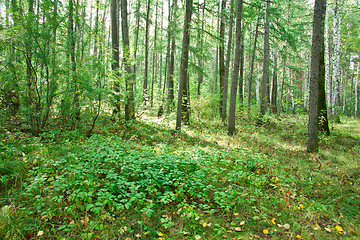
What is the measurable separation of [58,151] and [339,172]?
7360 mm

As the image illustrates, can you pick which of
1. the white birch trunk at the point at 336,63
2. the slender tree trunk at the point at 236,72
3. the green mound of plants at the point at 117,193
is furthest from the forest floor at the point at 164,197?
the white birch trunk at the point at 336,63

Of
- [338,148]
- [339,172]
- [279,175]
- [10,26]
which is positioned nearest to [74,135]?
[10,26]

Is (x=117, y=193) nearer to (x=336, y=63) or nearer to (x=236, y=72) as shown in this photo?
(x=236, y=72)

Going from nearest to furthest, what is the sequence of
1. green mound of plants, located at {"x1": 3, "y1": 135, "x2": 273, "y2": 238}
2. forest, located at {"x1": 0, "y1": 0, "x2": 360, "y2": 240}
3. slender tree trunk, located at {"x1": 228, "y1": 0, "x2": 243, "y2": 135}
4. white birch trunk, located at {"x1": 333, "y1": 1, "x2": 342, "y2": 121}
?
green mound of plants, located at {"x1": 3, "y1": 135, "x2": 273, "y2": 238} → forest, located at {"x1": 0, "y1": 0, "x2": 360, "y2": 240} → slender tree trunk, located at {"x1": 228, "y1": 0, "x2": 243, "y2": 135} → white birch trunk, located at {"x1": 333, "y1": 1, "x2": 342, "y2": 121}

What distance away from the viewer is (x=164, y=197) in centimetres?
312

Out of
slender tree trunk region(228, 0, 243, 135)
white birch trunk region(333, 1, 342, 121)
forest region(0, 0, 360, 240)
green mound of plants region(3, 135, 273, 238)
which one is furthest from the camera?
white birch trunk region(333, 1, 342, 121)

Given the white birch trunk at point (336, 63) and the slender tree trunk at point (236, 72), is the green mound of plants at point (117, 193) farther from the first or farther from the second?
the white birch trunk at point (336, 63)

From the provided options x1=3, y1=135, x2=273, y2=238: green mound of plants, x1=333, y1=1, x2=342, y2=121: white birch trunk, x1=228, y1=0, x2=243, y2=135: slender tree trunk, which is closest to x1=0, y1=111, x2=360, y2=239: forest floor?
x1=3, y1=135, x2=273, y2=238: green mound of plants

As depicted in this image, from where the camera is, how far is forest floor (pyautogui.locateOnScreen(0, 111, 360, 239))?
2.80 meters

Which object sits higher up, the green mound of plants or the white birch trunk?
the white birch trunk

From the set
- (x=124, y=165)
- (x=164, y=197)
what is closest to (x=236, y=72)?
(x=124, y=165)

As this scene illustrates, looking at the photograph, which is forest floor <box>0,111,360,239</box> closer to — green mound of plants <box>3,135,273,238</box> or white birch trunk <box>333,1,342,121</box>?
green mound of plants <box>3,135,273,238</box>

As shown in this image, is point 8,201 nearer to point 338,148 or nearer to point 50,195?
point 50,195

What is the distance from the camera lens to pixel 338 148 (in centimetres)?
734
